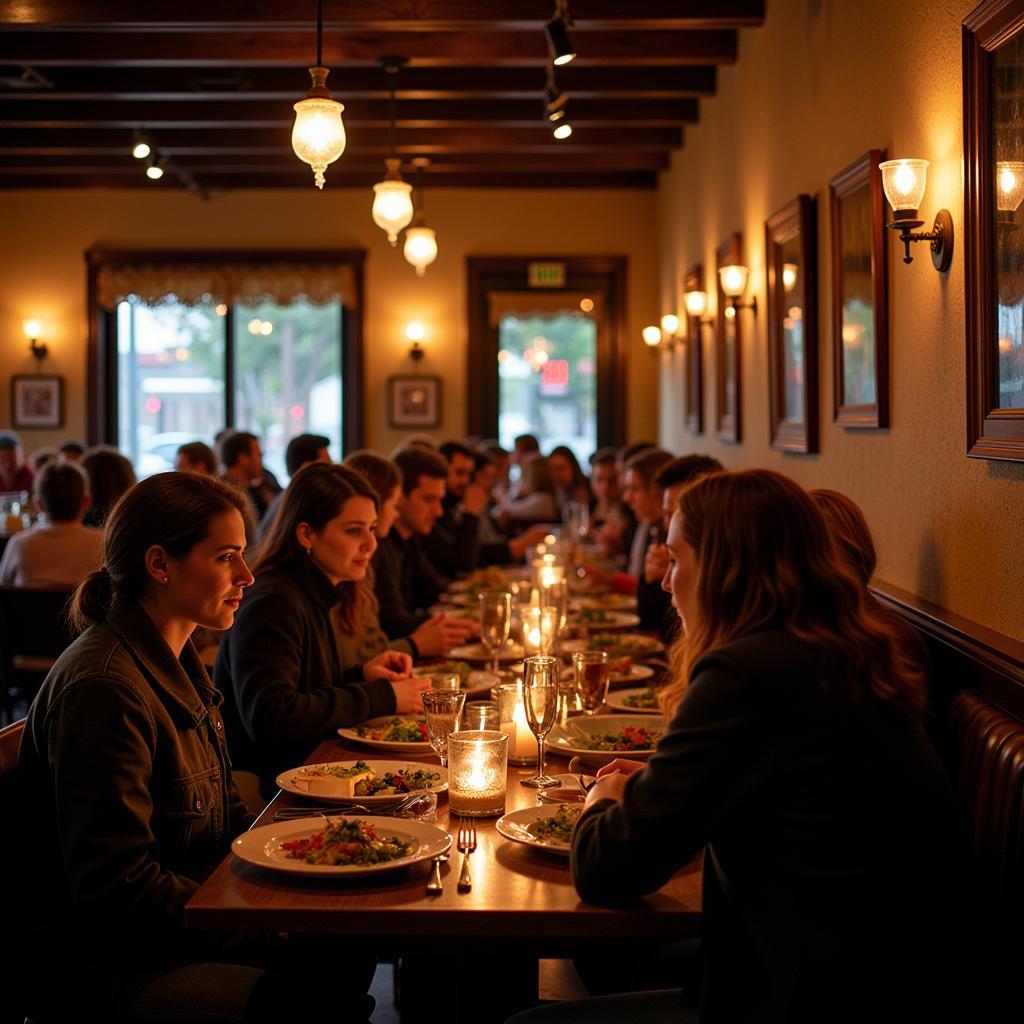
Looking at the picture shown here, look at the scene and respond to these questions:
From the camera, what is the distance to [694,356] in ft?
26.8

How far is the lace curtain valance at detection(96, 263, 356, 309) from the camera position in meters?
11.2

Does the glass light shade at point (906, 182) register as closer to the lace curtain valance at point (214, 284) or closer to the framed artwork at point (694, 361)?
the framed artwork at point (694, 361)

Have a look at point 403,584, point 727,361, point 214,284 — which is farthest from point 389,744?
point 214,284

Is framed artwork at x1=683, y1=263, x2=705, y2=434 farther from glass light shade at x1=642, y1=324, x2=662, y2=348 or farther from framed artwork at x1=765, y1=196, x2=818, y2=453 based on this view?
framed artwork at x1=765, y1=196, x2=818, y2=453

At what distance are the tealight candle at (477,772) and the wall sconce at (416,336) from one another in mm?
9269

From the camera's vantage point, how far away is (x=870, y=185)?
12.2ft

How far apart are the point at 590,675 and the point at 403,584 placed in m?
2.98

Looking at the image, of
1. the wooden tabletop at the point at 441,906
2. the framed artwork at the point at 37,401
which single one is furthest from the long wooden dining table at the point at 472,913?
the framed artwork at the point at 37,401

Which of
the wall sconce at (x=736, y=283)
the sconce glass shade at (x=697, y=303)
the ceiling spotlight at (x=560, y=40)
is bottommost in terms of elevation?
the wall sconce at (x=736, y=283)

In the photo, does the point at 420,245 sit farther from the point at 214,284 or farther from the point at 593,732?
the point at 593,732

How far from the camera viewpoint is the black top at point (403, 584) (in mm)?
4594

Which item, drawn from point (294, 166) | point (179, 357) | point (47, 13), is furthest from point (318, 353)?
point (47, 13)

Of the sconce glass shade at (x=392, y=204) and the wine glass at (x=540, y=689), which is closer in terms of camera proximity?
the wine glass at (x=540, y=689)

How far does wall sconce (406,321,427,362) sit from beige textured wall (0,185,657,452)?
0.24ft
